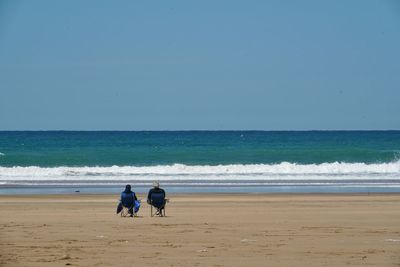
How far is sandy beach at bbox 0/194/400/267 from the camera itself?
11389mm

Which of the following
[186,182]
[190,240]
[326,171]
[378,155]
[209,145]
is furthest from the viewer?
[209,145]

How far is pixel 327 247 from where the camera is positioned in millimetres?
12453

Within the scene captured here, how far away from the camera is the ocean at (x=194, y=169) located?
29.4 meters

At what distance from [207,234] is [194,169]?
3086 centimetres

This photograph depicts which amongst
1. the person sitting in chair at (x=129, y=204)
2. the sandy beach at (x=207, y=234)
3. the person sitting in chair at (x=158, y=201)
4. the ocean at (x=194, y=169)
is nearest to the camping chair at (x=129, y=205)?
the person sitting in chair at (x=129, y=204)

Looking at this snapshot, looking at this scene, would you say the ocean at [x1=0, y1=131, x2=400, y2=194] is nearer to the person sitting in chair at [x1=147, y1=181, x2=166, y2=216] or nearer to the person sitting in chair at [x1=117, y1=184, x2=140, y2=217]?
the person sitting in chair at [x1=147, y1=181, x2=166, y2=216]

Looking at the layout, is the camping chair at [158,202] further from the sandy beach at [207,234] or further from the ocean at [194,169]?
the ocean at [194,169]

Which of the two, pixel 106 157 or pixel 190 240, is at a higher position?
pixel 106 157

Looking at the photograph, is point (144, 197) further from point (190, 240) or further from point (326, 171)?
point (326, 171)

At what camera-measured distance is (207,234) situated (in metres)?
14.1

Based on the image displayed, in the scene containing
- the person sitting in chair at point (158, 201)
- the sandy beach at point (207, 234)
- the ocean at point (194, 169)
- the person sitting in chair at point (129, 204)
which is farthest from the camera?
the ocean at point (194, 169)

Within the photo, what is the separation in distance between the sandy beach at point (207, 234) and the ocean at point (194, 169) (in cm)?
673

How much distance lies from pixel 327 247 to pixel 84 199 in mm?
11913

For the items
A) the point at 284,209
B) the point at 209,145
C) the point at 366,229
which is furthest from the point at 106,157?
the point at 366,229
